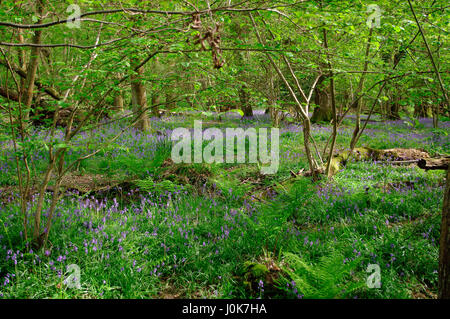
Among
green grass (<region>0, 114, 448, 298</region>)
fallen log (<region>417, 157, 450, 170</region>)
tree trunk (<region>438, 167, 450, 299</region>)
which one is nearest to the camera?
tree trunk (<region>438, 167, 450, 299</region>)

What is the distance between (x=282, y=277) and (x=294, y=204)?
2.90 feet

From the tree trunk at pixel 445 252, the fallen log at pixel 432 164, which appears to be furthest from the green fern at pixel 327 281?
the fallen log at pixel 432 164

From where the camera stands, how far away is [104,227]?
11.8ft

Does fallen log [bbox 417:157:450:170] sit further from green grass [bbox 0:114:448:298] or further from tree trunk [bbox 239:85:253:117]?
tree trunk [bbox 239:85:253:117]

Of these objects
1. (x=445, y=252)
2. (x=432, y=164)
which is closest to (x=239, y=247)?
(x=445, y=252)

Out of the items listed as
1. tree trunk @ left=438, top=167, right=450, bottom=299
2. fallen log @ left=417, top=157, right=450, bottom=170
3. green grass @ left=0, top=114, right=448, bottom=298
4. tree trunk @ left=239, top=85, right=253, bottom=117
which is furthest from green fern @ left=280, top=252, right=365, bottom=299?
tree trunk @ left=239, top=85, right=253, bottom=117

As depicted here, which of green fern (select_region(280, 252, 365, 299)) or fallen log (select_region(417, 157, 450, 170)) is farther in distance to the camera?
fallen log (select_region(417, 157, 450, 170))

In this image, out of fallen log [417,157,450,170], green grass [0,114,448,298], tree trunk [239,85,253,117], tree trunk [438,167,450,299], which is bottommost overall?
green grass [0,114,448,298]

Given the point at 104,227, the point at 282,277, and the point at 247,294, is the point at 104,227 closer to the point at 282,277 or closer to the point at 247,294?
the point at 247,294

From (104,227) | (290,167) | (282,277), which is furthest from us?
(290,167)

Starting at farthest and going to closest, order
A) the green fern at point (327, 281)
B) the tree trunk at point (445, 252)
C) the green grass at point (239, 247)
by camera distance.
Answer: the green grass at point (239, 247) < the green fern at point (327, 281) < the tree trunk at point (445, 252)

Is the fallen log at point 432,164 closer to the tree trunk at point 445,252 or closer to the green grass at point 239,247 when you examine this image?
the green grass at point 239,247
